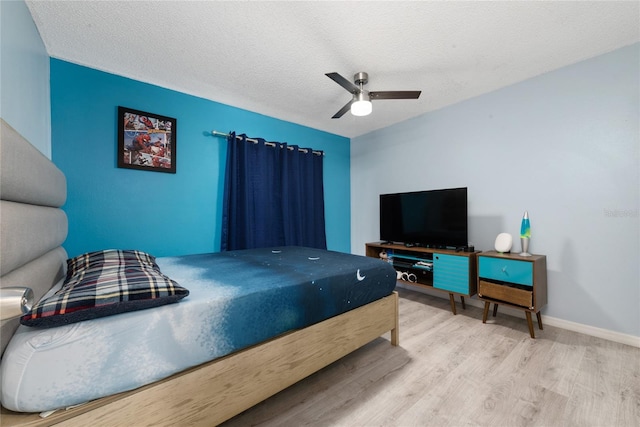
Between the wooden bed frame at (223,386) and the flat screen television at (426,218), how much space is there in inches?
66.9

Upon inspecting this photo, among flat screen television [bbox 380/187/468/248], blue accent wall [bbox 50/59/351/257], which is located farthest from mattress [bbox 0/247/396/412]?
flat screen television [bbox 380/187/468/248]

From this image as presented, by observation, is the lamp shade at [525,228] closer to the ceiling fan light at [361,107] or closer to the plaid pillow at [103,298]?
the ceiling fan light at [361,107]

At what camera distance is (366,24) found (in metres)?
1.79

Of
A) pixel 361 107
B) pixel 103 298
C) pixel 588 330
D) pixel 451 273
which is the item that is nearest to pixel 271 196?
pixel 361 107

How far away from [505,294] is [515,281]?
0.15 metres

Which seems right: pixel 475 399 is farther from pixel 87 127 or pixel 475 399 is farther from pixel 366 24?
pixel 87 127

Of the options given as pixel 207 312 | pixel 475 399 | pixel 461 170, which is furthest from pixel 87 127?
pixel 461 170

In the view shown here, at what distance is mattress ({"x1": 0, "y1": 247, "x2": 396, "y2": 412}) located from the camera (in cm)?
78

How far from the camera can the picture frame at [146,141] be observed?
8.02ft

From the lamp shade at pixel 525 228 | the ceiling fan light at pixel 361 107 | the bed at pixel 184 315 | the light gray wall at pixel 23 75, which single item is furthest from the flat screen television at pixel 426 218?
the light gray wall at pixel 23 75

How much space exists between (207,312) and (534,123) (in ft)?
11.0

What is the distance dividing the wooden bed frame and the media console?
4.77ft

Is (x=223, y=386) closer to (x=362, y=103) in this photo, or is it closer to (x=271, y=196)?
(x=362, y=103)

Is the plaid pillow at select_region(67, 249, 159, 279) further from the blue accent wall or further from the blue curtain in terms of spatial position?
the blue curtain
